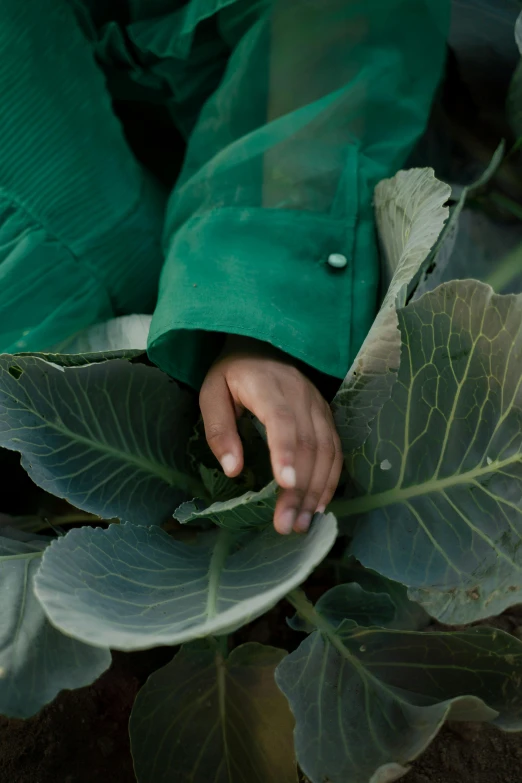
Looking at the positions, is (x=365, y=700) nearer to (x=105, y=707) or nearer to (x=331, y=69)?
(x=105, y=707)

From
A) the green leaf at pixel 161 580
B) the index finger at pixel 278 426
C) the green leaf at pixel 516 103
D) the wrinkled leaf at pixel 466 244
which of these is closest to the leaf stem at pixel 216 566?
the green leaf at pixel 161 580

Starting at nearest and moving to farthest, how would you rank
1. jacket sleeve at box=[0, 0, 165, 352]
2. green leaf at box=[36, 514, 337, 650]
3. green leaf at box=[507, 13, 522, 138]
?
green leaf at box=[36, 514, 337, 650] → jacket sleeve at box=[0, 0, 165, 352] → green leaf at box=[507, 13, 522, 138]

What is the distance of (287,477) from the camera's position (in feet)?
1.57

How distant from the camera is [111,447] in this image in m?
0.65

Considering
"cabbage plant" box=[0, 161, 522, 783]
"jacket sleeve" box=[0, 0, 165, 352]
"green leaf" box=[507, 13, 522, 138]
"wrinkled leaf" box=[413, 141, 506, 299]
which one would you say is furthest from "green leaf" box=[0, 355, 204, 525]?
"green leaf" box=[507, 13, 522, 138]

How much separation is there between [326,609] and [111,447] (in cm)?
27

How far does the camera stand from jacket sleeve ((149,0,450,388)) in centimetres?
60

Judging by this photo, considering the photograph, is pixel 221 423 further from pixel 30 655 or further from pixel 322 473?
pixel 30 655

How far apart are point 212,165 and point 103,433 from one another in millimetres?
304

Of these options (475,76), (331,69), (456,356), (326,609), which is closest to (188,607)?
(326,609)

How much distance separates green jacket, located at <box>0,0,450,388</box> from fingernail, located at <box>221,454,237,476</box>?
0.35ft

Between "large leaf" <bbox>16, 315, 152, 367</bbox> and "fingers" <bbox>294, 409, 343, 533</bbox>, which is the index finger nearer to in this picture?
"fingers" <bbox>294, 409, 343, 533</bbox>

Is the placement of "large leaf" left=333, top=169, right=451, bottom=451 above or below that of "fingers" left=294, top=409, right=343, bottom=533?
above

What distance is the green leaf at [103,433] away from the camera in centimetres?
57
